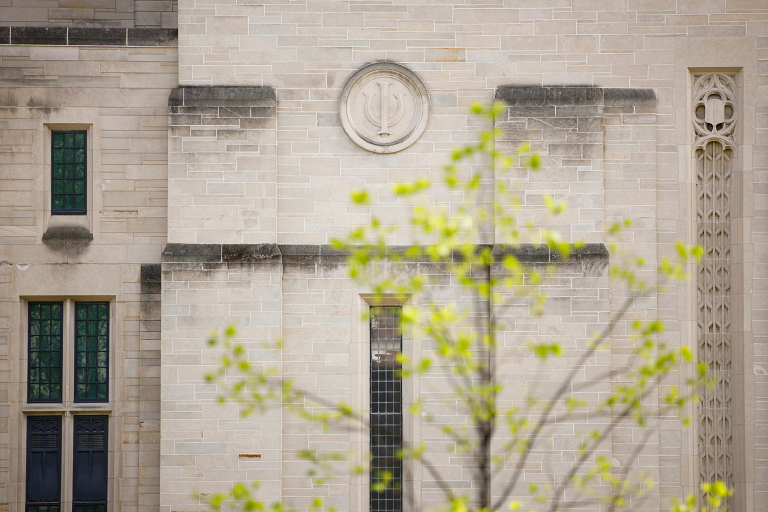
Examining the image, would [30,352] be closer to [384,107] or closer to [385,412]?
[385,412]

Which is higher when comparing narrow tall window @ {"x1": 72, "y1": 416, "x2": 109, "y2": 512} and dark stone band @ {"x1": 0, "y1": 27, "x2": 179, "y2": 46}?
dark stone band @ {"x1": 0, "y1": 27, "x2": 179, "y2": 46}

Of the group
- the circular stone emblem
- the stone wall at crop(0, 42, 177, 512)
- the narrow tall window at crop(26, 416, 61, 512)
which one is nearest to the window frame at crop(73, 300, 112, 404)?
the stone wall at crop(0, 42, 177, 512)

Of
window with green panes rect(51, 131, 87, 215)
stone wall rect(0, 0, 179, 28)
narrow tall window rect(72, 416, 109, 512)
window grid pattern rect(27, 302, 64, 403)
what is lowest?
narrow tall window rect(72, 416, 109, 512)

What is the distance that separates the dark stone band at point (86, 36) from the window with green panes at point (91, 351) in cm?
405

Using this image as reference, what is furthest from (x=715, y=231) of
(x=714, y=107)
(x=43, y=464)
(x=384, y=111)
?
(x=43, y=464)

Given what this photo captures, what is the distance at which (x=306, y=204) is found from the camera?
11.4 metres

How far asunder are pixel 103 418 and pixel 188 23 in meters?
6.14

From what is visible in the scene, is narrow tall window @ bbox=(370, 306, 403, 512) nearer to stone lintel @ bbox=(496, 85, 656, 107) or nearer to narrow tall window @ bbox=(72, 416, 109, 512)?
stone lintel @ bbox=(496, 85, 656, 107)

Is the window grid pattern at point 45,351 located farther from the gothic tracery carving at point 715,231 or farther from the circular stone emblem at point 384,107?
the gothic tracery carving at point 715,231

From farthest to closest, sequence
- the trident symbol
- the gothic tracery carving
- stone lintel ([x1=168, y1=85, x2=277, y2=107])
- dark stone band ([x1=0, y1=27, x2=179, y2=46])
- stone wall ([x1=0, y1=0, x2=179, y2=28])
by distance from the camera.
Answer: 1. stone wall ([x1=0, y1=0, x2=179, y2=28])
2. dark stone band ([x1=0, y1=27, x2=179, y2=46])
3. the gothic tracery carving
4. the trident symbol
5. stone lintel ([x1=168, y1=85, x2=277, y2=107])

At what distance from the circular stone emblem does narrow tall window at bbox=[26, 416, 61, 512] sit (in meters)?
6.43

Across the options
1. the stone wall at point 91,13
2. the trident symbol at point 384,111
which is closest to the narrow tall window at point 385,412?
the trident symbol at point 384,111

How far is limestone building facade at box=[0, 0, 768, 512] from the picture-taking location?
11031mm

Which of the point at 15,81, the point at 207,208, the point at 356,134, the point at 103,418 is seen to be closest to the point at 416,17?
the point at 356,134
